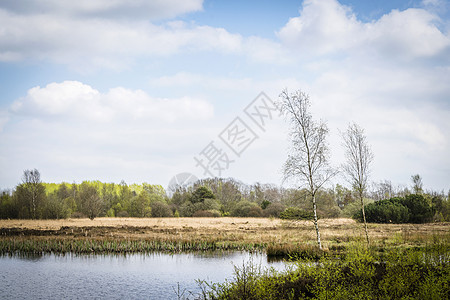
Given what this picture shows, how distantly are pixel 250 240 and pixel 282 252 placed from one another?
18.5ft

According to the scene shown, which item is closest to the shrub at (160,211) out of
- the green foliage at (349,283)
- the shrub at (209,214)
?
→ the shrub at (209,214)

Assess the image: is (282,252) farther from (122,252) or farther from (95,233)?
(95,233)

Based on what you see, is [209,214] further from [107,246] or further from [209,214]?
[107,246]

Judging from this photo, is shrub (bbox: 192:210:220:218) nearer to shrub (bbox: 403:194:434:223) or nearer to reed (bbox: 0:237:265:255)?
shrub (bbox: 403:194:434:223)

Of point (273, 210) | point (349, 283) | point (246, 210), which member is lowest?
point (273, 210)

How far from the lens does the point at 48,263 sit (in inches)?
709

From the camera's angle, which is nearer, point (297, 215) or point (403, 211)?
point (297, 215)

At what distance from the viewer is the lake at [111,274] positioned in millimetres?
12391

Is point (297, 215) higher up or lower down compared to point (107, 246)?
higher up

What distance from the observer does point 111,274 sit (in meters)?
15.3

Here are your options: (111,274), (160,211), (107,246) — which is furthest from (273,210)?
(111,274)

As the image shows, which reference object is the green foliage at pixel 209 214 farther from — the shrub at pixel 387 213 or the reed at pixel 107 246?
the reed at pixel 107 246

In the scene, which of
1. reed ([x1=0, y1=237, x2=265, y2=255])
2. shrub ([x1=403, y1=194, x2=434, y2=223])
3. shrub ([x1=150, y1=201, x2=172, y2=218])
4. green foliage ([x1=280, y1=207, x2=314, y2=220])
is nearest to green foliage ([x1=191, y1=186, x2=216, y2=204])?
shrub ([x1=150, y1=201, x2=172, y2=218])

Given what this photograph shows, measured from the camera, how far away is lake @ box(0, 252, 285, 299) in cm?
1239
